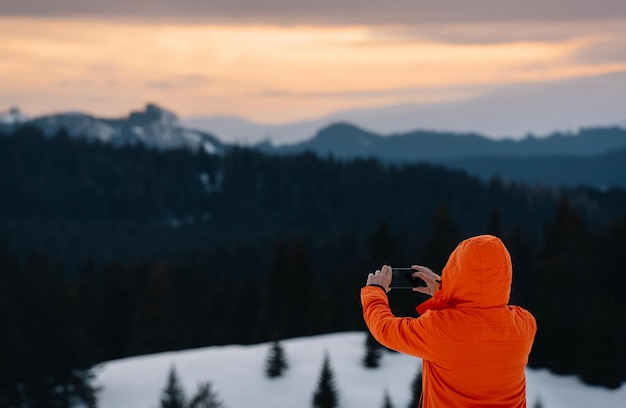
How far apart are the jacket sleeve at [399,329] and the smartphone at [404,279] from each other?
4.1 inches

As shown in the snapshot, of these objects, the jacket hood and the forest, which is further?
the forest

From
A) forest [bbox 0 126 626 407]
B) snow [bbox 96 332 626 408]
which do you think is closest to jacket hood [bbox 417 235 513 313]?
snow [bbox 96 332 626 408]

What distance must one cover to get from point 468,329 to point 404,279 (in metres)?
0.40

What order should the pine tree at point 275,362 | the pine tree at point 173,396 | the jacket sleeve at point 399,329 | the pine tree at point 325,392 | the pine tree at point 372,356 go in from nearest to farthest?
the jacket sleeve at point 399,329
the pine tree at point 173,396
the pine tree at point 325,392
the pine tree at point 275,362
the pine tree at point 372,356

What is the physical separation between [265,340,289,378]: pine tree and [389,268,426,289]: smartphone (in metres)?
23.3

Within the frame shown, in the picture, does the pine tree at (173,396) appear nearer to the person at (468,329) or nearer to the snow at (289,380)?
the snow at (289,380)

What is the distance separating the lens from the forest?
36125mm

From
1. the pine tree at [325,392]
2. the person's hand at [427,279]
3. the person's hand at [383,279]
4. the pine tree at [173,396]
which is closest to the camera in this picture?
the person's hand at [383,279]

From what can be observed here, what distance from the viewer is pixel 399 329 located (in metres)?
3.79

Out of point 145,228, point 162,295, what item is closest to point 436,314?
point 162,295

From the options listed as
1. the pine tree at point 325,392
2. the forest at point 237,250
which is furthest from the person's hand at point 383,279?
the forest at point 237,250

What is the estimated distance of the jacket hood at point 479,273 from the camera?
142 inches

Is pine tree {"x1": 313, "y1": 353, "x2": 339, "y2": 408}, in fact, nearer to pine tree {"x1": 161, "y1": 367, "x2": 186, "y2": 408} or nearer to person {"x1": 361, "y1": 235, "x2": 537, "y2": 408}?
pine tree {"x1": 161, "y1": 367, "x2": 186, "y2": 408}

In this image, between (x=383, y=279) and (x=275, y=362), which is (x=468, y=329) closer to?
(x=383, y=279)
